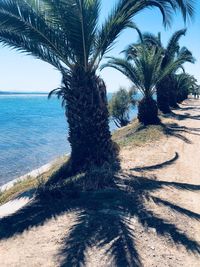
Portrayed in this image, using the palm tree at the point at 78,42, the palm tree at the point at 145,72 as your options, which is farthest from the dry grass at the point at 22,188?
the palm tree at the point at 145,72

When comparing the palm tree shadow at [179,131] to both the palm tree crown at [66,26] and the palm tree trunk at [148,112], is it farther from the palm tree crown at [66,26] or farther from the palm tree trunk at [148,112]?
the palm tree crown at [66,26]

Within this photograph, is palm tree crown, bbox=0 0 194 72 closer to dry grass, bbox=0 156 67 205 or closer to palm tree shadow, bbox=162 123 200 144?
dry grass, bbox=0 156 67 205

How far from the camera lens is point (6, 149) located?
28109mm

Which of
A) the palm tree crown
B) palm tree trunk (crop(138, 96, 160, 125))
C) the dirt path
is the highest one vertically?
the palm tree crown

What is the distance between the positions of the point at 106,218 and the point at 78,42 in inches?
221

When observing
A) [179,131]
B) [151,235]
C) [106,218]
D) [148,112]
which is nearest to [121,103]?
[148,112]

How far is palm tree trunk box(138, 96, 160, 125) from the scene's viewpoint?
65.6 ft

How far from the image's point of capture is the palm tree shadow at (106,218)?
5.22 m

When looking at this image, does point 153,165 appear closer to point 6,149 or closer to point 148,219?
point 148,219

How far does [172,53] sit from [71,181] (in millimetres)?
20378

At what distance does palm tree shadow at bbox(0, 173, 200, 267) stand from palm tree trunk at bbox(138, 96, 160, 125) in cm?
1161

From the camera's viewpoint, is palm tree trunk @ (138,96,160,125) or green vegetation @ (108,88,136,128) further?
green vegetation @ (108,88,136,128)

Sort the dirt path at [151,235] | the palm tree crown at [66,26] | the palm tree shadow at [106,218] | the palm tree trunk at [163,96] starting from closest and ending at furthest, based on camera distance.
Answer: the dirt path at [151,235] → the palm tree shadow at [106,218] → the palm tree crown at [66,26] → the palm tree trunk at [163,96]

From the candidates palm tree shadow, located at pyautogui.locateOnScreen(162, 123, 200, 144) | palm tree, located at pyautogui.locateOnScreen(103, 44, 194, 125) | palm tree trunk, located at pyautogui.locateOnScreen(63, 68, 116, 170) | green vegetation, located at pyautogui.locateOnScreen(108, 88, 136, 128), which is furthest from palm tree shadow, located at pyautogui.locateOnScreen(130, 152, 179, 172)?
green vegetation, located at pyautogui.locateOnScreen(108, 88, 136, 128)
